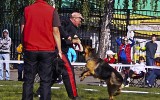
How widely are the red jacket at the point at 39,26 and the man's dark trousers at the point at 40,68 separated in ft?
0.31

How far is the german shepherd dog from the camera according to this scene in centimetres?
1015

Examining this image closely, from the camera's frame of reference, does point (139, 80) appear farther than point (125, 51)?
Yes

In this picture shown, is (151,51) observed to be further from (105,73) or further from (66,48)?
(66,48)

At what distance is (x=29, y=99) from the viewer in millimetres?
7879

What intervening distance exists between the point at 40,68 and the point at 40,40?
442mm

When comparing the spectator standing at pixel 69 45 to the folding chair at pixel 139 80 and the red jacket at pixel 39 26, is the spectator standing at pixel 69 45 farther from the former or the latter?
the folding chair at pixel 139 80

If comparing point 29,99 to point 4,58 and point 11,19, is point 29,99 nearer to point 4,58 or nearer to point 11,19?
point 4,58

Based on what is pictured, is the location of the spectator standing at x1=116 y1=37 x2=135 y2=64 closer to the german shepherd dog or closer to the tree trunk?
the tree trunk

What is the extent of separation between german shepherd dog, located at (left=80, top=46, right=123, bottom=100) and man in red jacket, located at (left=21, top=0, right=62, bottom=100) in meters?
2.59

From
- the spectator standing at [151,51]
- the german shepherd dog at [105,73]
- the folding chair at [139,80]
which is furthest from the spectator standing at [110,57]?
the german shepherd dog at [105,73]

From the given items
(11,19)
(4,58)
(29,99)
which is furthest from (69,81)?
(11,19)

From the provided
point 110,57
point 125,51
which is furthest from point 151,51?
point 110,57

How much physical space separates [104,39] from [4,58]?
16.6ft

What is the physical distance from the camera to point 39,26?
25.1 feet
